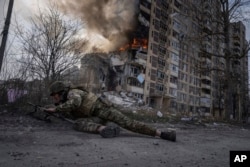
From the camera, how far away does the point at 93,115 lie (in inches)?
209

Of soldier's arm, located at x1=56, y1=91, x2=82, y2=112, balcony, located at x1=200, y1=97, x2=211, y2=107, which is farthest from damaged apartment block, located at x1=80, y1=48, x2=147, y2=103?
soldier's arm, located at x1=56, y1=91, x2=82, y2=112

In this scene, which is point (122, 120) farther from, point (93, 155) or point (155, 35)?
point (155, 35)

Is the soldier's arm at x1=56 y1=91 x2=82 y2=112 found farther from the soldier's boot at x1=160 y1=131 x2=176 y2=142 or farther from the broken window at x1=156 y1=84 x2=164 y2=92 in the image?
the broken window at x1=156 y1=84 x2=164 y2=92

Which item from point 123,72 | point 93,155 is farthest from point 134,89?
point 93,155

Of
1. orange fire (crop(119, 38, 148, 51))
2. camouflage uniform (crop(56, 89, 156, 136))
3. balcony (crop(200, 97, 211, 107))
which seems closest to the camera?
camouflage uniform (crop(56, 89, 156, 136))

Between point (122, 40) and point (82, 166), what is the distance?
3989 centimetres

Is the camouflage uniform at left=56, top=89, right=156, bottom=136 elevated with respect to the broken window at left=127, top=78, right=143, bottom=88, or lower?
lower

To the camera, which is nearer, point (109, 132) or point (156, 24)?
point (109, 132)

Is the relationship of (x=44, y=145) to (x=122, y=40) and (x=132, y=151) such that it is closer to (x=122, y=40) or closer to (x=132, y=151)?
(x=132, y=151)

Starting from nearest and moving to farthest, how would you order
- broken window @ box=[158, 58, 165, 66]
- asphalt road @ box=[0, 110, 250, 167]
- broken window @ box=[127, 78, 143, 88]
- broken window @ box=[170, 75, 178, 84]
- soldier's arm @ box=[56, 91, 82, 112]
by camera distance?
asphalt road @ box=[0, 110, 250, 167]
soldier's arm @ box=[56, 91, 82, 112]
broken window @ box=[127, 78, 143, 88]
broken window @ box=[158, 58, 165, 66]
broken window @ box=[170, 75, 178, 84]

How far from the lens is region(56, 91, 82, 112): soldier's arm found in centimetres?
469

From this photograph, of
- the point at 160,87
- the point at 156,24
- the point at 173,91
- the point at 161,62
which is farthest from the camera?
the point at 173,91

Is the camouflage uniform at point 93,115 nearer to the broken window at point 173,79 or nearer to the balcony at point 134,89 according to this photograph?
the balcony at point 134,89

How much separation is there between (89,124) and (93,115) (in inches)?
11.6
